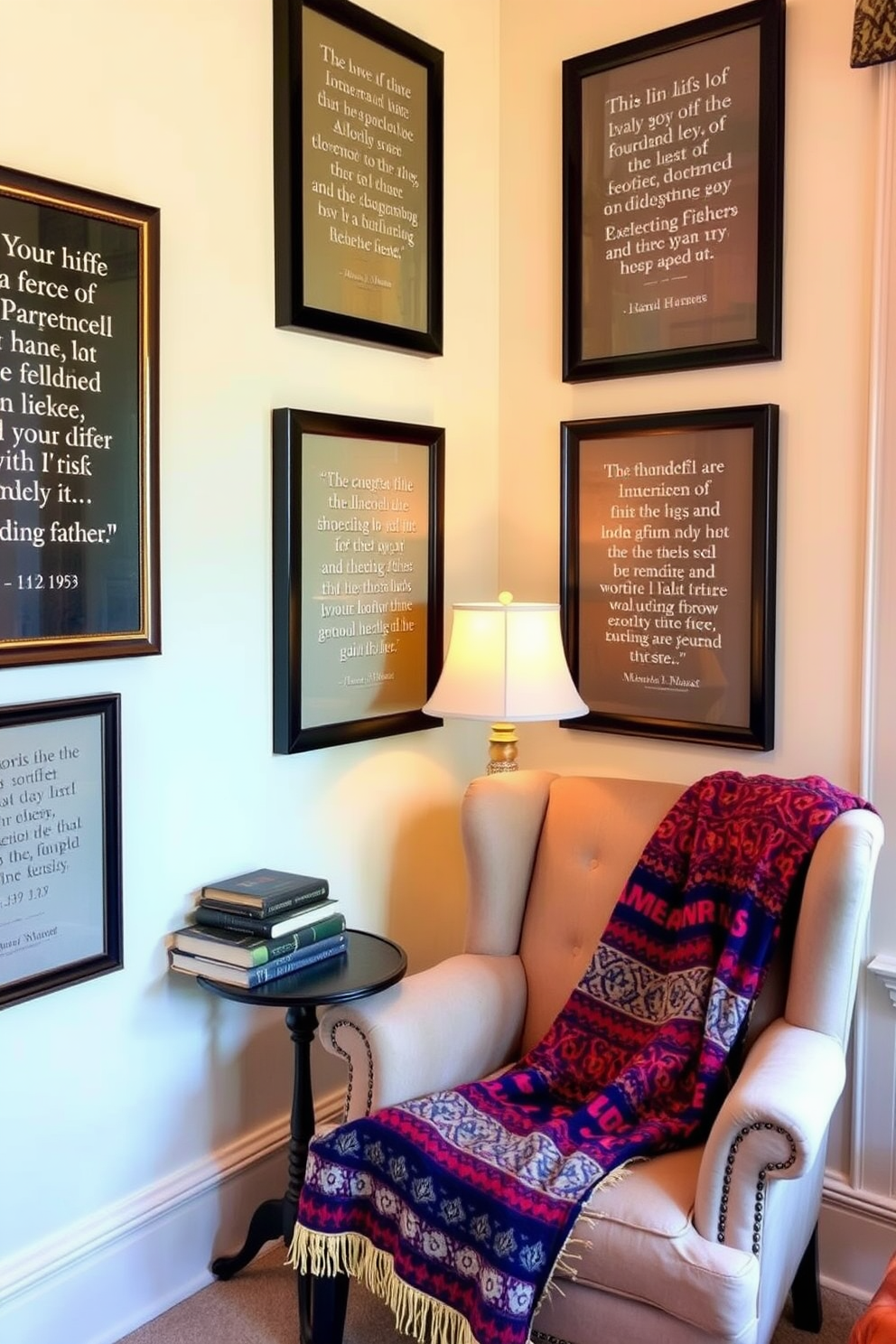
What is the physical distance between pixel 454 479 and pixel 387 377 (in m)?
0.31

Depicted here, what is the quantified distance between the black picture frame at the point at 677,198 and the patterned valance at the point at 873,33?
7.2 inches

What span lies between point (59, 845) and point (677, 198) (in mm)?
1835

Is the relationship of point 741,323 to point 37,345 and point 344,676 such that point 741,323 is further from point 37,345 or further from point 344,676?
point 37,345

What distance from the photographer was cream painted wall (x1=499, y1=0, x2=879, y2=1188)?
89.1 inches

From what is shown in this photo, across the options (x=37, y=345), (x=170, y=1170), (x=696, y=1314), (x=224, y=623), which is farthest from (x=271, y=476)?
(x=696, y=1314)

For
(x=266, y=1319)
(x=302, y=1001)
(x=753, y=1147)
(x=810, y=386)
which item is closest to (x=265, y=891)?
(x=302, y=1001)

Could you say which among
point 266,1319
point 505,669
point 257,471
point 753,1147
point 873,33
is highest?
point 873,33

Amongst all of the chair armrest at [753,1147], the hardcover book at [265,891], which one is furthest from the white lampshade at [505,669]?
the chair armrest at [753,1147]

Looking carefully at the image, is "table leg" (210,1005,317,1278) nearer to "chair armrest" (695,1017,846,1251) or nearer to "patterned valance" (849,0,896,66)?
"chair armrest" (695,1017,846,1251)

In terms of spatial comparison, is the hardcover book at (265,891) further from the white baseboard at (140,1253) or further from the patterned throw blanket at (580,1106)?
the white baseboard at (140,1253)

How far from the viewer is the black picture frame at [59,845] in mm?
1867

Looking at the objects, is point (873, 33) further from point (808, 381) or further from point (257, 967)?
point (257, 967)

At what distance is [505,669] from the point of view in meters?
2.35

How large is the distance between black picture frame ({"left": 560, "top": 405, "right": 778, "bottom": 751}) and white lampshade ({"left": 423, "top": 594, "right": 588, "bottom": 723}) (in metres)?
0.26
